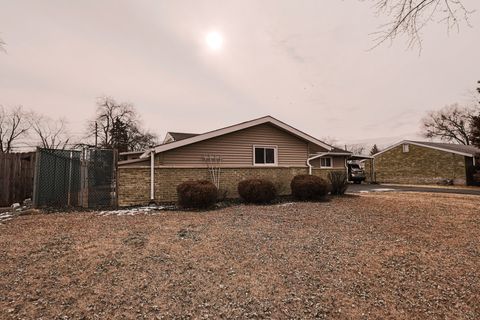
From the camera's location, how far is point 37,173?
7.33 m

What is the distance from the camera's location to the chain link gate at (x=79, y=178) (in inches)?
312

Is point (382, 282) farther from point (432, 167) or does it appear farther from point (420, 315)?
point (432, 167)

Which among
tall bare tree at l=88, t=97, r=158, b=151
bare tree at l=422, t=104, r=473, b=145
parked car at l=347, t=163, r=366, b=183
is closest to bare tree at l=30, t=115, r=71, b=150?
tall bare tree at l=88, t=97, r=158, b=151

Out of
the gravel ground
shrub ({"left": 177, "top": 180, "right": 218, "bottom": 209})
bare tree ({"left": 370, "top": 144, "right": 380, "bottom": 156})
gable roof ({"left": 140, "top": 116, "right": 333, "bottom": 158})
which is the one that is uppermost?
bare tree ({"left": 370, "top": 144, "right": 380, "bottom": 156})

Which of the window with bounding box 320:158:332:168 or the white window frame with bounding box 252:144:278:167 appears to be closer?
the white window frame with bounding box 252:144:278:167

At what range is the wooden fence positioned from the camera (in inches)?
318

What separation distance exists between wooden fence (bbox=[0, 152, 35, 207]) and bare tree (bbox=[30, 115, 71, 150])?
2498 cm

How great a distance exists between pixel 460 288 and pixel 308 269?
74.8 inches

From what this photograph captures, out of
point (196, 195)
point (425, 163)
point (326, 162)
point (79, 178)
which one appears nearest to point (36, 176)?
point (79, 178)

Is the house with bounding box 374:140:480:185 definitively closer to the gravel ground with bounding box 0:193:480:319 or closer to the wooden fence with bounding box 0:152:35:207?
the gravel ground with bounding box 0:193:480:319

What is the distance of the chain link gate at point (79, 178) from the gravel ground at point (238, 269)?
2385 millimetres

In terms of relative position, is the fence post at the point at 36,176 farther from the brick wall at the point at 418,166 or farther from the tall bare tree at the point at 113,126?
the brick wall at the point at 418,166

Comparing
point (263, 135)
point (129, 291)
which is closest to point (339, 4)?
point (129, 291)

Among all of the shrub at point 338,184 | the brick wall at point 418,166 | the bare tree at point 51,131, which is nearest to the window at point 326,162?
the brick wall at point 418,166
